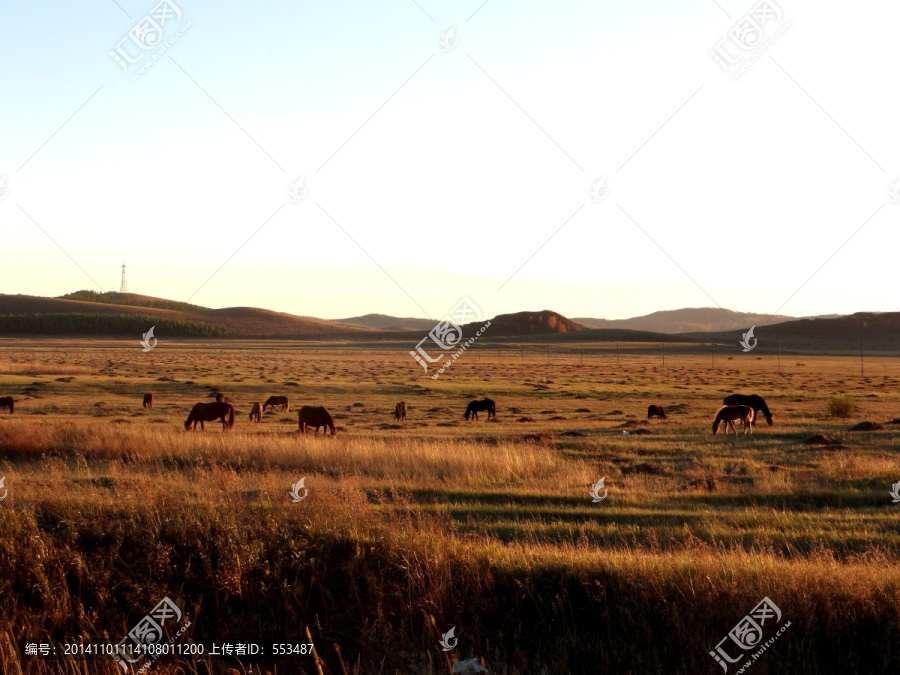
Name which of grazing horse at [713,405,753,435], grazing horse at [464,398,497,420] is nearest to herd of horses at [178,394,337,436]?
grazing horse at [464,398,497,420]

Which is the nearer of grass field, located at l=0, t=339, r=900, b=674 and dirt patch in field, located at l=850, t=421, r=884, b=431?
grass field, located at l=0, t=339, r=900, b=674

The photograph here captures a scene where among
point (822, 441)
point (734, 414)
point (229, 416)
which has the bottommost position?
point (229, 416)

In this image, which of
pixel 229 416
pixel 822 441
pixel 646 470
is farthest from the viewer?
pixel 229 416

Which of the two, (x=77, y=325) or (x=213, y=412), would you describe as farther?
(x=77, y=325)

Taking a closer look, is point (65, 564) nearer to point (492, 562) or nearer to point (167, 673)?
point (167, 673)

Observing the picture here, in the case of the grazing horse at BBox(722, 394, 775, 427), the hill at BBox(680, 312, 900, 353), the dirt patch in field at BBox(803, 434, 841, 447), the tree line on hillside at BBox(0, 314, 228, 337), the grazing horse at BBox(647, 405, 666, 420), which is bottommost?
the tree line on hillside at BBox(0, 314, 228, 337)

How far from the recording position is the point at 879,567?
798cm

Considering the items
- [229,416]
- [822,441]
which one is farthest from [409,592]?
[822,441]

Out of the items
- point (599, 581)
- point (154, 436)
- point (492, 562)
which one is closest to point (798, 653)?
point (599, 581)

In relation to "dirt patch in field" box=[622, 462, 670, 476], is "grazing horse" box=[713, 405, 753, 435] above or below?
above

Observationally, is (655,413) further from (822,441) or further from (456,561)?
(456,561)

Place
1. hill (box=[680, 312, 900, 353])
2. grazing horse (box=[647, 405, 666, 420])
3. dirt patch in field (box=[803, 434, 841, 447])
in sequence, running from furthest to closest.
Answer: hill (box=[680, 312, 900, 353]) < grazing horse (box=[647, 405, 666, 420]) < dirt patch in field (box=[803, 434, 841, 447])

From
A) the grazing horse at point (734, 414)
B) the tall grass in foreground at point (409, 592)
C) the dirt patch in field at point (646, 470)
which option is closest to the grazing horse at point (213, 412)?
the dirt patch in field at point (646, 470)

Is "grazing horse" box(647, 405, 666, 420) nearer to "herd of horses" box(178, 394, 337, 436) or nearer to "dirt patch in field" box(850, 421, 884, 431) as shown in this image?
"dirt patch in field" box(850, 421, 884, 431)
